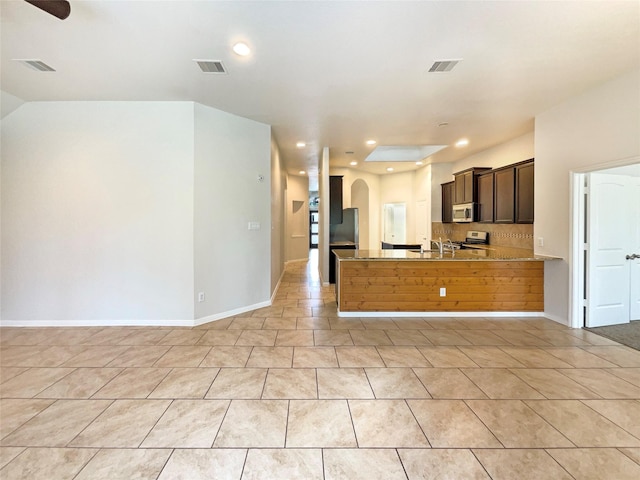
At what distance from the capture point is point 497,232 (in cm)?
596

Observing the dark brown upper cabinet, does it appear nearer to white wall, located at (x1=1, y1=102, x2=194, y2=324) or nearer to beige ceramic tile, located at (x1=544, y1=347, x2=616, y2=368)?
beige ceramic tile, located at (x1=544, y1=347, x2=616, y2=368)

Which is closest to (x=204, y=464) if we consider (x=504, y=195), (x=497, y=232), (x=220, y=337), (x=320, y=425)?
(x=320, y=425)

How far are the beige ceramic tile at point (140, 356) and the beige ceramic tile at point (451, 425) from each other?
253 cm

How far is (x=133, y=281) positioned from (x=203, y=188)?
5.14 feet

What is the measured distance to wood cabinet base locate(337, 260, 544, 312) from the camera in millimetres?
4309

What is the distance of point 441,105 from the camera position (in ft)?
12.8

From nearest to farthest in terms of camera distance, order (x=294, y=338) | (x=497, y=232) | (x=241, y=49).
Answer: (x=241, y=49)
(x=294, y=338)
(x=497, y=232)

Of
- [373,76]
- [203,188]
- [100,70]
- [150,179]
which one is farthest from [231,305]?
[373,76]

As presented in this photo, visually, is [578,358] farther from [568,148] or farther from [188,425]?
[188,425]

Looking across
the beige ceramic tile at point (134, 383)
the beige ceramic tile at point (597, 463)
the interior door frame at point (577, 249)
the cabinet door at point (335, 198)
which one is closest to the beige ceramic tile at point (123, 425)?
the beige ceramic tile at point (134, 383)

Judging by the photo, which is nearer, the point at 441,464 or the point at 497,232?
the point at 441,464

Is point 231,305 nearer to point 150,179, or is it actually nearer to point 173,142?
point 150,179

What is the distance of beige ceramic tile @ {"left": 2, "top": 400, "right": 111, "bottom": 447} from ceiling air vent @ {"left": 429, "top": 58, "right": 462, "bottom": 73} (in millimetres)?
4150

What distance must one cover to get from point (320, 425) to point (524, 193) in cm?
482
